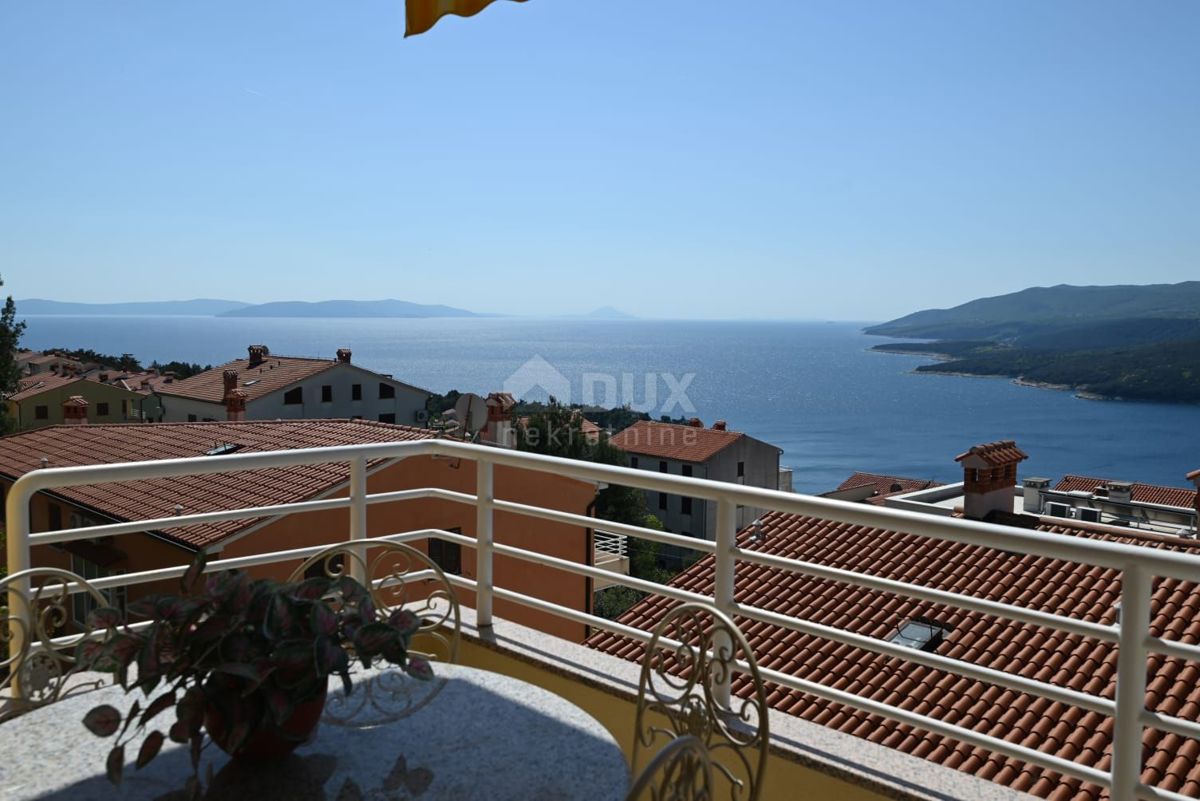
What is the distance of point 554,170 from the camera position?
4875 centimetres

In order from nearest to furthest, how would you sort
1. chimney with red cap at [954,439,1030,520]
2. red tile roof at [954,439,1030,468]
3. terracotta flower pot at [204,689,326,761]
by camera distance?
1. terracotta flower pot at [204,689,326,761]
2. red tile roof at [954,439,1030,468]
3. chimney with red cap at [954,439,1030,520]

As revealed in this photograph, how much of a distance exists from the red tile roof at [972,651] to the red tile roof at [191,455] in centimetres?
430

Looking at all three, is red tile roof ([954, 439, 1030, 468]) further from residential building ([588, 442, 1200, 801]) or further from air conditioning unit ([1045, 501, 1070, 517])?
air conditioning unit ([1045, 501, 1070, 517])

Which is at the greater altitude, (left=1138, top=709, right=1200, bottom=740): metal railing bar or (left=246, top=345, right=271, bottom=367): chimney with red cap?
(left=1138, top=709, right=1200, bottom=740): metal railing bar

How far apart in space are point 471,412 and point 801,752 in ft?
10.4

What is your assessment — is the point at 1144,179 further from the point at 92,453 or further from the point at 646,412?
the point at 92,453

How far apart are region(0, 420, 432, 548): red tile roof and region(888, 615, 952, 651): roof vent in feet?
20.7

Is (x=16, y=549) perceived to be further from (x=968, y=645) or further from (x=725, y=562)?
(x=968, y=645)

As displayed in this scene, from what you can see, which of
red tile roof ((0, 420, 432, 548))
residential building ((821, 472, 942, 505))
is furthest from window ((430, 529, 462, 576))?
residential building ((821, 472, 942, 505))

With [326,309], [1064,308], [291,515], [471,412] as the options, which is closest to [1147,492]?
[291,515]

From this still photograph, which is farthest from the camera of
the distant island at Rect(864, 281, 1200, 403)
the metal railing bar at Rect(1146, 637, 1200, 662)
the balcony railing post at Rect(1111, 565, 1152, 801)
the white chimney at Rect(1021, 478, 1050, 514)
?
the distant island at Rect(864, 281, 1200, 403)

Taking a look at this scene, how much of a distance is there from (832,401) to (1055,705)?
102630 mm

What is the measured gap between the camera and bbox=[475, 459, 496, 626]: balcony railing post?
334 cm

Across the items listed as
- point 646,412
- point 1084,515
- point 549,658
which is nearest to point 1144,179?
point 646,412
